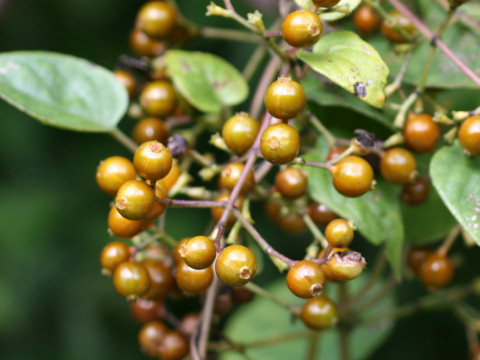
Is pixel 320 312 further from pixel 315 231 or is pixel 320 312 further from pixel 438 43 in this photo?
pixel 438 43

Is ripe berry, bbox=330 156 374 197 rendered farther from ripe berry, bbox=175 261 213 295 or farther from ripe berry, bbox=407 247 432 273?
ripe berry, bbox=407 247 432 273

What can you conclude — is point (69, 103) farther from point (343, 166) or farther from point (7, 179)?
point (7, 179)

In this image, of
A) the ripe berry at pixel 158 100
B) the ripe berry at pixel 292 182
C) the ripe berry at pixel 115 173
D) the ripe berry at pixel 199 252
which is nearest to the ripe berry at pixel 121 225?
the ripe berry at pixel 115 173

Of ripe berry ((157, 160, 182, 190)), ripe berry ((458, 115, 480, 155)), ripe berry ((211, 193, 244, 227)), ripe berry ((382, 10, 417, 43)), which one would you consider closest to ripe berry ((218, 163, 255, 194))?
ripe berry ((211, 193, 244, 227))

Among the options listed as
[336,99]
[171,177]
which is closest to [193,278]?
[171,177]

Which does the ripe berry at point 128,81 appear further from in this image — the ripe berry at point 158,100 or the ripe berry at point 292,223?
the ripe berry at point 292,223

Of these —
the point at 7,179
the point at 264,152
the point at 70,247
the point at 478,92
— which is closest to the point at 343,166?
the point at 264,152
